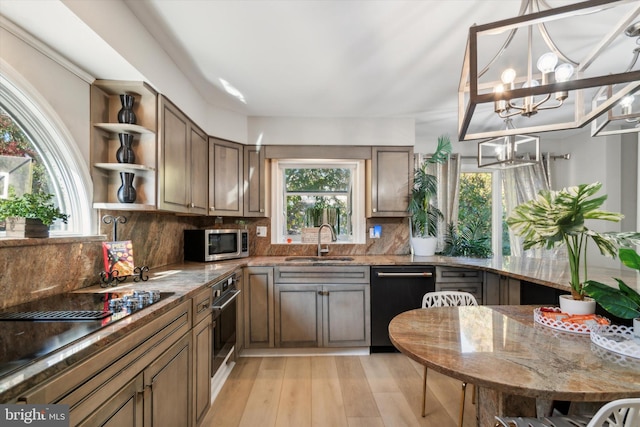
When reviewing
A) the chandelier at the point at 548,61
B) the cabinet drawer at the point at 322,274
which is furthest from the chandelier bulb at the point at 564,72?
the cabinet drawer at the point at 322,274

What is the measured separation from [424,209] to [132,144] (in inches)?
111

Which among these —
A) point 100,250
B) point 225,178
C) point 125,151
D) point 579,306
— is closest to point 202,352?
point 100,250

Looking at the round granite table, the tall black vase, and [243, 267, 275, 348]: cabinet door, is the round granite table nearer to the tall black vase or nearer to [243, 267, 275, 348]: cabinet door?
[243, 267, 275, 348]: cabinet door

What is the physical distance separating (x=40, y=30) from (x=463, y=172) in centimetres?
428

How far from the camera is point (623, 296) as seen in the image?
3.60 ft

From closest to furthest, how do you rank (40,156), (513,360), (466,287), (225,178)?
(513,360) < (40,156) < (466,287) < (225,178)

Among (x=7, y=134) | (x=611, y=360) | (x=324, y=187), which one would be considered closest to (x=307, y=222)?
(x=324, y=187)

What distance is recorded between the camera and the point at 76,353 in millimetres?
840

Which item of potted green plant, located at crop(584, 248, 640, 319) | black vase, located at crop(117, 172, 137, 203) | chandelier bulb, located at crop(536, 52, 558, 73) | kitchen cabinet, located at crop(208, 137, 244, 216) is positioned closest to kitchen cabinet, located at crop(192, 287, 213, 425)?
black vase, located at crop(117, 172, 137, 203)

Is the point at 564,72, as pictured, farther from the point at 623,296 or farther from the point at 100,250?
the point at 100,250

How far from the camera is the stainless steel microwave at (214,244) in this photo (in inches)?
110

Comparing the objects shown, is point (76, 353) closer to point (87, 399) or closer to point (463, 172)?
point (87, 399)

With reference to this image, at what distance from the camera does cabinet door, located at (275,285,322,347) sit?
2.81 m

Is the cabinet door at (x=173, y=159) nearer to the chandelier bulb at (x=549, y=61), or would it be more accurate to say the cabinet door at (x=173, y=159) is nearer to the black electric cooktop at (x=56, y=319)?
the black electric cooktop at (x=56, y=319)
